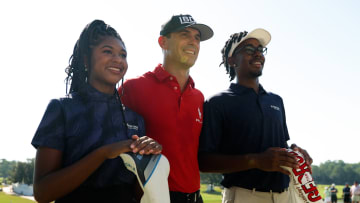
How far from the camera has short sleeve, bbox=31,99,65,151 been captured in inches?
99.3

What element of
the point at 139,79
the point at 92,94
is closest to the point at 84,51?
the point at 92,94

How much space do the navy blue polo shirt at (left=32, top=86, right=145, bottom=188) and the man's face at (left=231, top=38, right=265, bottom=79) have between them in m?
2.25

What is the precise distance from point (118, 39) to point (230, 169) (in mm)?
2001

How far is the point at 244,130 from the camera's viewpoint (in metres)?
4.19

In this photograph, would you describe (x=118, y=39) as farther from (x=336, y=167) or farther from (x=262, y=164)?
(x=336, y=167)

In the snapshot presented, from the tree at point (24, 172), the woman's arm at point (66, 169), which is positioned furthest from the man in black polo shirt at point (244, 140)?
the tree at point (24, 172)

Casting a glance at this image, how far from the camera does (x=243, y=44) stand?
4.82 metres

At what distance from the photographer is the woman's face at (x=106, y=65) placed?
10.3 ft

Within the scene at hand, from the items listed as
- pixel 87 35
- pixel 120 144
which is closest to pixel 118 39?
pixel 87 35

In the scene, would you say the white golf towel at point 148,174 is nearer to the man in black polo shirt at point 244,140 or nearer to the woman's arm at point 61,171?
the woman's arm at point 61,171

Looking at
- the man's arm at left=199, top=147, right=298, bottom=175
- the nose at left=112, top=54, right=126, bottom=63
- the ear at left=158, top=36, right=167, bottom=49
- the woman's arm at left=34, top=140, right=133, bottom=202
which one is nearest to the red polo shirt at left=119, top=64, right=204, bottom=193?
the man's arm at left=199, top=147, right=298, bottom=175

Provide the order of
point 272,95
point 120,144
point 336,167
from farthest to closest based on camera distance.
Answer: point 336,167 < point 272,95 < point 120,144

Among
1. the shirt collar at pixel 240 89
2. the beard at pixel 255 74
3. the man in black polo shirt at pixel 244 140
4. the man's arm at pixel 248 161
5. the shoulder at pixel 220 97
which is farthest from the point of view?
the beard at pixel 255 74

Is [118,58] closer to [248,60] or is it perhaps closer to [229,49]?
[248,60]
